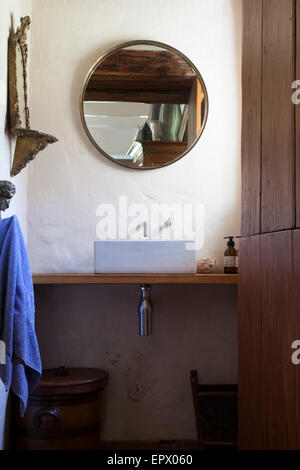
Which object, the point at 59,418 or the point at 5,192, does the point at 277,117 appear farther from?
the point at 59,418

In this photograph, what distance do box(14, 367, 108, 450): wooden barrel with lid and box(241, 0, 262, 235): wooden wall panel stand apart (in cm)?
135

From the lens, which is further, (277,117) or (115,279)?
(115,279)

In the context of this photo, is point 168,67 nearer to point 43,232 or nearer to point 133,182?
point 133,182

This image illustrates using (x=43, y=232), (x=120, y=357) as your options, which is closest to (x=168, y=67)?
(x=43, y=232)

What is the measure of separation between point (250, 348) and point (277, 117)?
2.28 ft

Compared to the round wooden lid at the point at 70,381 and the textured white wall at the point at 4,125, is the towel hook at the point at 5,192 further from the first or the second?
the round wooden lid at the point at 70,381

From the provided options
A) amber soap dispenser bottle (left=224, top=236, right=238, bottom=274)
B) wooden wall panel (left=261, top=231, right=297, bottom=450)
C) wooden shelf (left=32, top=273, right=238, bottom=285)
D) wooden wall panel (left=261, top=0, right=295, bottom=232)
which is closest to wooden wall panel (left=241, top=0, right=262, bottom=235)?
wooden wall panel (left=261, top=0, right=295, bottom=232)

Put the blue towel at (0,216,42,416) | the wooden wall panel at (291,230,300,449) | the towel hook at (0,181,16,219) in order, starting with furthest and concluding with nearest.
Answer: the towel hook at (0,181,16,219)
the blue towel at (0,216,42,416)
the wooden wall panel at (291,230,300,449)

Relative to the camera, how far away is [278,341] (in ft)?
4.54

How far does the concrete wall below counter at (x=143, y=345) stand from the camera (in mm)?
2984

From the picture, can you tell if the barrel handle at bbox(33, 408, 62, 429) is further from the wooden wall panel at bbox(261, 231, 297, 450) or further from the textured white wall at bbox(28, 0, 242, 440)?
the wooden wall panel at bbox(261, 231, 297, 450)

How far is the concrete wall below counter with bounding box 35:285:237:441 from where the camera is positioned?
2984mm

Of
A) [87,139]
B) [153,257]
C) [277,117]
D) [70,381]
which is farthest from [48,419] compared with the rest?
[277,117]

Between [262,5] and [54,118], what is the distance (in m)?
1.67
